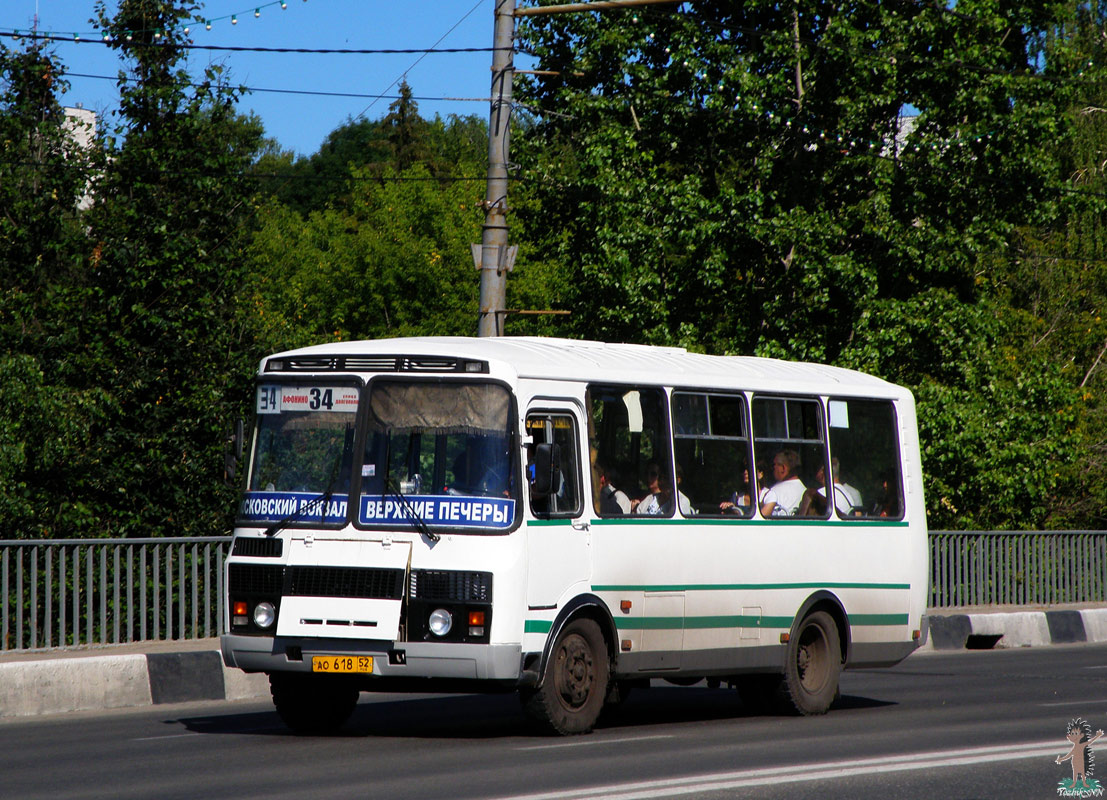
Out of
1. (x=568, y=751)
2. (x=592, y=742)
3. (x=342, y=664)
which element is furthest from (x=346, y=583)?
(x=592, y=742)

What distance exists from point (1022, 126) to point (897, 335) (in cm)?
409

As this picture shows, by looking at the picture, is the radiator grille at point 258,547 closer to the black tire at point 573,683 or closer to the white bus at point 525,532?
the white bus at point 525,532

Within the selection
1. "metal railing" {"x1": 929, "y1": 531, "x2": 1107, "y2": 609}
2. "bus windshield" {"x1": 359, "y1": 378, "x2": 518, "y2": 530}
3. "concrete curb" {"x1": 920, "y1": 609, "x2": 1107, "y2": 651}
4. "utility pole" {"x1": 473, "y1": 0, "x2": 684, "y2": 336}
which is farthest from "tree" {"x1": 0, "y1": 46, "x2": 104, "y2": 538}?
"metal railing" {"x1": 929, "y1": 531, "x2": 1107, "y2": 609}

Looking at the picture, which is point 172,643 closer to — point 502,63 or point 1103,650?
point 502,63

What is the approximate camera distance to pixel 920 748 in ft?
34.3

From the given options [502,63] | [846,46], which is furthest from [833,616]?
[846,46]

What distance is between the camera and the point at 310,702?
11.4m

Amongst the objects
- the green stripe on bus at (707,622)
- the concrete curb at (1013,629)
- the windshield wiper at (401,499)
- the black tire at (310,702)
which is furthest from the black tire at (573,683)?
the concrete curb at (1013,629)

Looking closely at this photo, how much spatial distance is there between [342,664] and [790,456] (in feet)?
15.8

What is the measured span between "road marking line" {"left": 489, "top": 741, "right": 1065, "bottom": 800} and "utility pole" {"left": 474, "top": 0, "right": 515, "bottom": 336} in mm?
8949

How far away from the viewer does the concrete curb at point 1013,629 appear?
2147cm

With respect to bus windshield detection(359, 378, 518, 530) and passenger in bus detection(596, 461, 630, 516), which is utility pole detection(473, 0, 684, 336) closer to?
passenger in bus detection(596, 461, 630, 516)

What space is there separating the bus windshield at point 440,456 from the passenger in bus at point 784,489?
Result: 3238mm

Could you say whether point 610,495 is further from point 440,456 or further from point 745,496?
point 745,496
